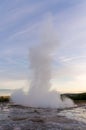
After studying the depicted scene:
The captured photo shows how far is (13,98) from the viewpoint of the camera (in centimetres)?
7175

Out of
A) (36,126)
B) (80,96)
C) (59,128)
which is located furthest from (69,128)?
(80,96)

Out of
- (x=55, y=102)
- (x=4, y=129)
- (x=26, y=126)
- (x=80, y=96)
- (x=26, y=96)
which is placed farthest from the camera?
(x=80, y=96)

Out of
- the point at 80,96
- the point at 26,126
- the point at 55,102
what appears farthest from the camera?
the point at 80,96

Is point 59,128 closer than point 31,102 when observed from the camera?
Yes

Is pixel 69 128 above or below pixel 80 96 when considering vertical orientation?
below

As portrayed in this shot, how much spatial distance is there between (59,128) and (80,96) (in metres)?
78.0

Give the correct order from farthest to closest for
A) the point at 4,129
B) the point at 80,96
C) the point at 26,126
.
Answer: the point at 80,96 < the point at 26,126 < the point at 4,129

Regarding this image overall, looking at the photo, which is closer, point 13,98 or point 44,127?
point 44,127

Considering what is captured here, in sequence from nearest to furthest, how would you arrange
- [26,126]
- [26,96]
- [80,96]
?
1. [26,126]
2. [26,96]
3. [80,96]

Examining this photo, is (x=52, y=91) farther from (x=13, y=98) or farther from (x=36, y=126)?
(x=36, y=126)

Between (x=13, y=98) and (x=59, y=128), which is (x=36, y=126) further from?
(x=13, y=98)

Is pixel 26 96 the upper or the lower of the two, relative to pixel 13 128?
upper

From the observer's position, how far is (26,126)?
28.6 metres

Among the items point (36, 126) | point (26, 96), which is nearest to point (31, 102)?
point (26, 96)
